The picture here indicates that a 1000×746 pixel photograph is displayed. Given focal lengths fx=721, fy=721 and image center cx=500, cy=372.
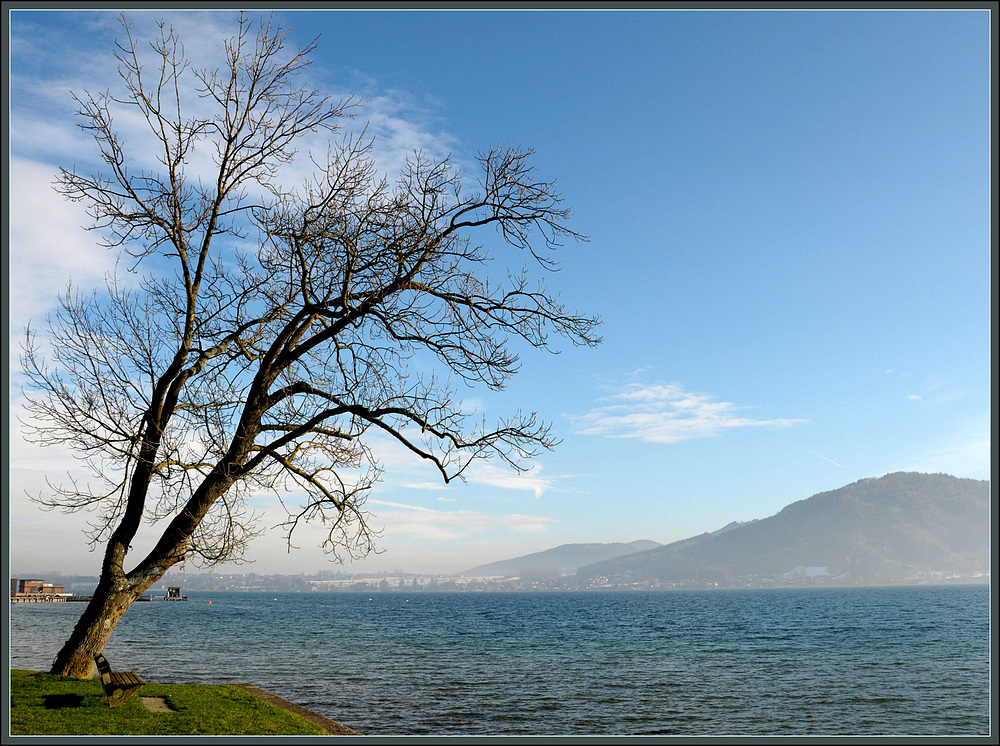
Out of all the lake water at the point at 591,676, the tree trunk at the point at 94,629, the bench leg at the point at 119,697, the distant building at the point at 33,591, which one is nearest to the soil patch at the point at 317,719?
the lake water at the point at 591,676

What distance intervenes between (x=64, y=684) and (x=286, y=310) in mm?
7380

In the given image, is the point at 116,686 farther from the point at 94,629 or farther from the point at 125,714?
the point at 94,629

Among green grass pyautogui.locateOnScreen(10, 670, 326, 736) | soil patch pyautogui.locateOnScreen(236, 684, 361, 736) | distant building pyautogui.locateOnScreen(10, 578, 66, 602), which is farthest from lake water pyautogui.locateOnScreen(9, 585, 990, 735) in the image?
distant building pyautogui.locateOnScreen(10, 578, 66, 602)

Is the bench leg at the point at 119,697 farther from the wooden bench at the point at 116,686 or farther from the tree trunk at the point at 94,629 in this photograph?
the tree trunk at the point at 94,629

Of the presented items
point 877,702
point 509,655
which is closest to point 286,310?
point 877,702

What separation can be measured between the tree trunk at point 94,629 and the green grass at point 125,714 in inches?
10.5

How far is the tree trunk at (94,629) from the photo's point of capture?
502 inches

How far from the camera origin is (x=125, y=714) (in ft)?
37.0

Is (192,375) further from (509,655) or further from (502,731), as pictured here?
(509,655)

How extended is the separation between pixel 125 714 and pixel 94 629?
2.13 meters

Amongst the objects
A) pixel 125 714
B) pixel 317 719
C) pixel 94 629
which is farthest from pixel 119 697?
pixel 317 719

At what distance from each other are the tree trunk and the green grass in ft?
0.87

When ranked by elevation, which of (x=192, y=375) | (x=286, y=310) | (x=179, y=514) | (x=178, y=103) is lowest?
(x=179, y=514)

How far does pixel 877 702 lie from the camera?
23984 mm
